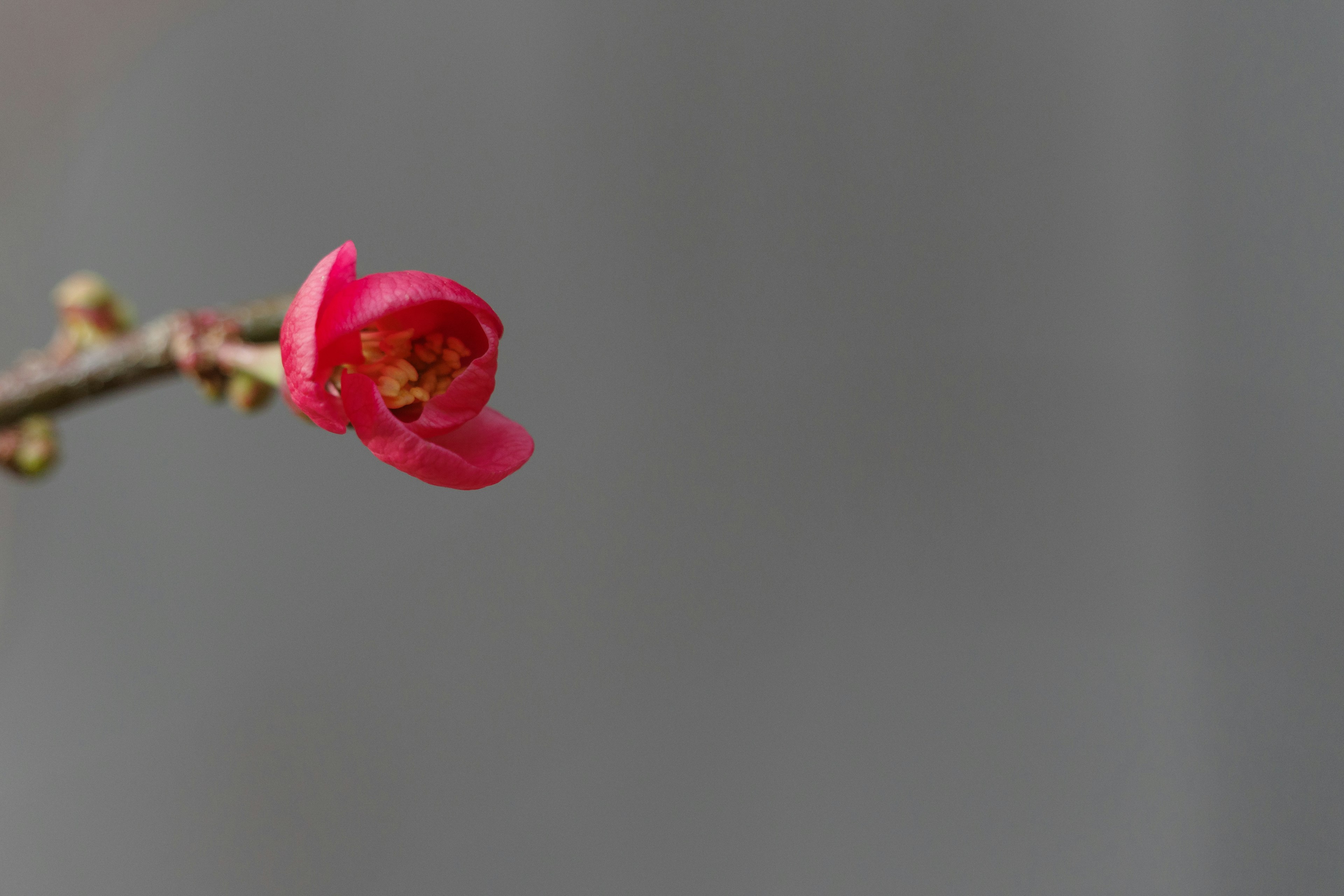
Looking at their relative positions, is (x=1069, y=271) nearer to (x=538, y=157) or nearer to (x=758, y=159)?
(x=758, y=159)

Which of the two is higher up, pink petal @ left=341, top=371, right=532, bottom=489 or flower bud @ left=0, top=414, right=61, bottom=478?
flower bud @ left=0, top=414, right=61, bottom=478

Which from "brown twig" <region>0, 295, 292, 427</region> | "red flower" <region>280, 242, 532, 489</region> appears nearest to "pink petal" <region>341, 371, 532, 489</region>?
"red flower" <region>280, 242, 532, 489</region>

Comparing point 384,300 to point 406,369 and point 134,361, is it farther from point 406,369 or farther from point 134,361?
point 134,361

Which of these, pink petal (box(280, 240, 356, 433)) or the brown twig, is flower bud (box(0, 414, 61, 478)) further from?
pink petal (box(280, 240, 356, 433))

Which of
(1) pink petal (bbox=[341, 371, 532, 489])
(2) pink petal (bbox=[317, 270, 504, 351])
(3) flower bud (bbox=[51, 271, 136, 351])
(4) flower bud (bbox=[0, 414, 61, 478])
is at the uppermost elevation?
(3) flower bud (bbox=[51, 271, 136, 351])

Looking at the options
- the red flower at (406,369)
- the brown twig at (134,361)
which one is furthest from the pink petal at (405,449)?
the brown twig at (134,361)

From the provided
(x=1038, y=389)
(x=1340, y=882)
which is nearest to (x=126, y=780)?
(x=1038, y=389)

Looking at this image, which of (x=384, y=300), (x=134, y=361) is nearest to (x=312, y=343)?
(x=384, y=300)

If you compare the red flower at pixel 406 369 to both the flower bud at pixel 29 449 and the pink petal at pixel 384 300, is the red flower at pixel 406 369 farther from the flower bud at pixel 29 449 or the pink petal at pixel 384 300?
the flower bud at pixel 29 449
